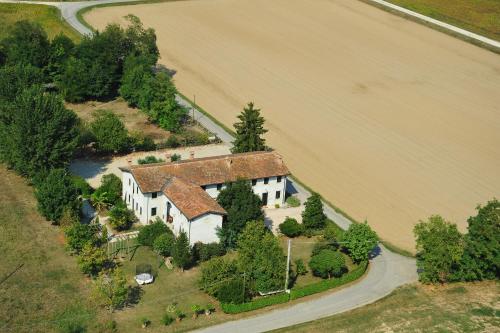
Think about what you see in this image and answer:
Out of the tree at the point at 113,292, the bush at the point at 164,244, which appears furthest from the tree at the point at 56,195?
the tree at the point at 113,292

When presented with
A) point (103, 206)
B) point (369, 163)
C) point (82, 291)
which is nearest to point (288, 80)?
point (369, 163)

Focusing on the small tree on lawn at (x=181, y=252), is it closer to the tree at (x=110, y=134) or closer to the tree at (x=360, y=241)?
the tree at (x=360, y=241)

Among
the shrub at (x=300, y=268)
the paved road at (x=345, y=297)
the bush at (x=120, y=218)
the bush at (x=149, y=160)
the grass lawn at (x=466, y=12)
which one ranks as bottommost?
the paved road at (x=345, y=297)

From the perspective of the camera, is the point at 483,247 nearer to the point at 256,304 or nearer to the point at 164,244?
the point at 256,304

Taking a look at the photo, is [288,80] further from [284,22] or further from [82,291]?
[82,291]

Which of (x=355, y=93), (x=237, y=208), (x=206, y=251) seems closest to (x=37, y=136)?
(x=206, y=251)

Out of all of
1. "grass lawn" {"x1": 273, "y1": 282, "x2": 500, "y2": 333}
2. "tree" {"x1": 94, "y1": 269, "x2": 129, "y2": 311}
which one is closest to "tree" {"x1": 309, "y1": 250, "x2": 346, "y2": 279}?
"grass lawn" {"x1": 273, "y1": 282, "x2": 500, "y2": 333}
